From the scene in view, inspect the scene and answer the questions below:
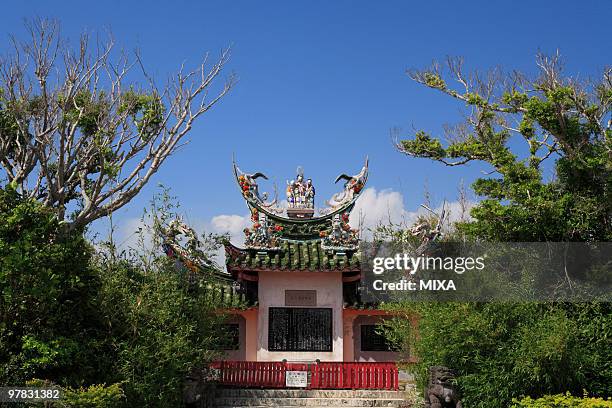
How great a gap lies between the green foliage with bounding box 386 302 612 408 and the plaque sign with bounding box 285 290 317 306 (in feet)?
15.5

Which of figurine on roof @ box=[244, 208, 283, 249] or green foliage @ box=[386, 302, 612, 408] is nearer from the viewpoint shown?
green foliage @ box=[386, 302, 612, 408]

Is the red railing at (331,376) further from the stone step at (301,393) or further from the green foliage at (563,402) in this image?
the green foliage at (563,402)

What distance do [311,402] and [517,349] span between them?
420cm

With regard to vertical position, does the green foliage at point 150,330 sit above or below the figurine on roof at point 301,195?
below

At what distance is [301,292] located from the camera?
15805mm

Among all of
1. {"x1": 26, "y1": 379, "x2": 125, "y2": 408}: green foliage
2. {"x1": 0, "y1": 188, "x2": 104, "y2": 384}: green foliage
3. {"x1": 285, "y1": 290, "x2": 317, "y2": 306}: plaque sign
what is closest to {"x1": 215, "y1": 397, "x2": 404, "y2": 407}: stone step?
{"x1": 285, "y1": 290, "x2": 317, "y2": 306}: plaque sign

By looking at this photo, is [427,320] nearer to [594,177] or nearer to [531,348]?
[531,348]

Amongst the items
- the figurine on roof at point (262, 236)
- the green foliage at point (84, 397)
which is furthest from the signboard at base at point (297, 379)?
the green foliage at point (84, 397)

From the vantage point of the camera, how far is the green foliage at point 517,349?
1052 centimetres

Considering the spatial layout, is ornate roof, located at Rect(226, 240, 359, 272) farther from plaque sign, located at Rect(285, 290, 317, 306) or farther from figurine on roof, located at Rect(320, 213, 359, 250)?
plaque sign, located at Rect(285, 290, 317, 306)

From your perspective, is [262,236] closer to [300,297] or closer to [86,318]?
[300,297]

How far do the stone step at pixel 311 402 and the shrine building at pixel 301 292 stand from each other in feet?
8.16

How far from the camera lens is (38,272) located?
8531 millimetres

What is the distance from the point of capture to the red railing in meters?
13.2
